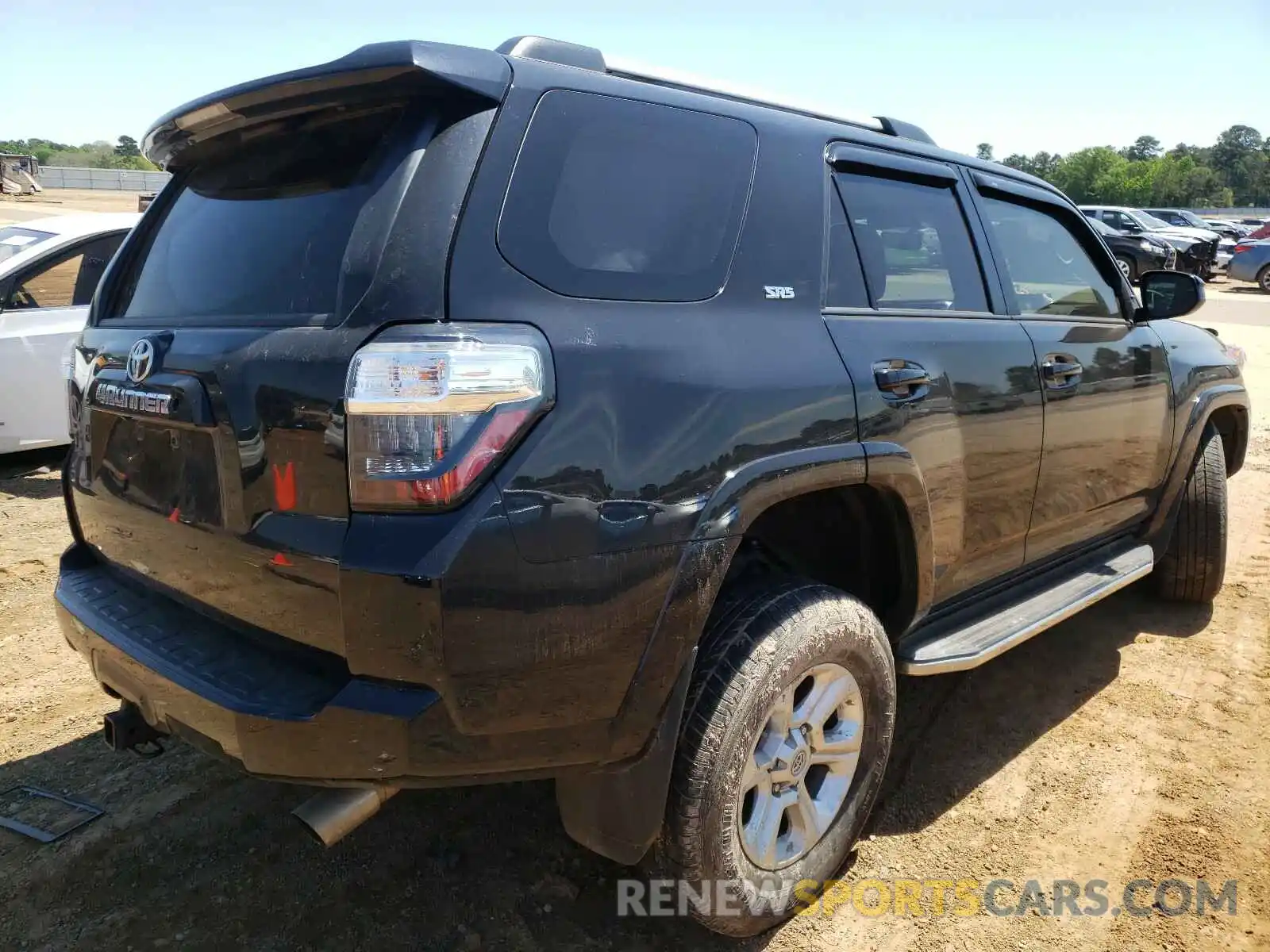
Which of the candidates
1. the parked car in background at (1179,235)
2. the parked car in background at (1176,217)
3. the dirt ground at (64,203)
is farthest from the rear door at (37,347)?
the parked car in background at (1176,217)

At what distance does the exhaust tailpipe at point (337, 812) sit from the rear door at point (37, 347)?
5.05 m

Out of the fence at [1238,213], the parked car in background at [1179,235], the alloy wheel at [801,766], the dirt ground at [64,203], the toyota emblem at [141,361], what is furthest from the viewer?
the fence at [1238,213]

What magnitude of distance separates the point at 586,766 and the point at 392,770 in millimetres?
400

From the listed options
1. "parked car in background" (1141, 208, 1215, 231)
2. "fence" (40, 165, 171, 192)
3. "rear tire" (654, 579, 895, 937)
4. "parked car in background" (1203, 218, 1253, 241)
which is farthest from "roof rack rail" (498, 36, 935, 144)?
"fence" (40, 165, 171, 192)

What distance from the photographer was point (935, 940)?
2.37m

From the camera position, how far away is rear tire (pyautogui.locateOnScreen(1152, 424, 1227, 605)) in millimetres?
4328

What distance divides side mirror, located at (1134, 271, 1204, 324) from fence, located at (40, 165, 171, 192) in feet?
219

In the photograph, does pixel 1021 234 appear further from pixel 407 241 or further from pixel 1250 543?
pixel 1250 543

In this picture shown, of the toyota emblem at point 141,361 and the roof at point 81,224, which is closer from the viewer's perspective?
the toyota emblem at point 141,361

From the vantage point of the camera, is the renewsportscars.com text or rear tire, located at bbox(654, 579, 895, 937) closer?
rear tire, located at bbox(654, 579, 895, 937)

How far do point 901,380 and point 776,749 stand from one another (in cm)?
102

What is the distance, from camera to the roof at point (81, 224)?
6.34 meters

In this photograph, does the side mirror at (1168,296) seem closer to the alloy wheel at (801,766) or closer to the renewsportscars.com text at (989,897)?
the renewsportscars.com text at (989,897)

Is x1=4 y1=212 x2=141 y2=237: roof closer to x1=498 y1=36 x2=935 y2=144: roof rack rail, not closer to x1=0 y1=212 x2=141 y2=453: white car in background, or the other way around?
x1=0 y1=212 x2=141 y2=453: white car in background
